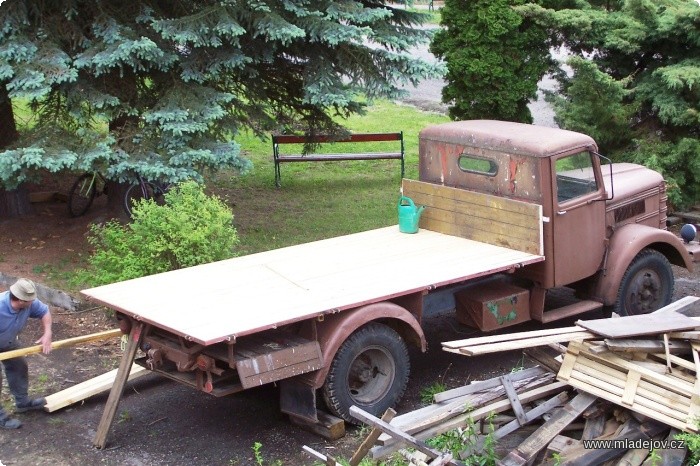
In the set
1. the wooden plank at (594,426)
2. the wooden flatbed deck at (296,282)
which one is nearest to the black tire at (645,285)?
the wooden flatbed deck at (296,282)

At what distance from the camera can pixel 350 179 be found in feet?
51.7

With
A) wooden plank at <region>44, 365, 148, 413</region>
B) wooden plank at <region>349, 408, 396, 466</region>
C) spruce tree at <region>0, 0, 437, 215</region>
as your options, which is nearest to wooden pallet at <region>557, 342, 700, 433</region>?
wooden plank at <region>349, 408, 396, 466</region>

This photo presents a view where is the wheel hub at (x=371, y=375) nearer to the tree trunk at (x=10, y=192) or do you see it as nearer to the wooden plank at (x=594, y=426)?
the wooden plank at (x=594, y=426)

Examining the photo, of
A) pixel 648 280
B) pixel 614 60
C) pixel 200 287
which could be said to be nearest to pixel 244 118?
pixel 200 287

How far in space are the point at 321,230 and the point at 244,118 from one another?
199 cm

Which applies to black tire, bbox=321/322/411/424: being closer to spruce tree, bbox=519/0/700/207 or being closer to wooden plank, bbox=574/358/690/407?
wooden plank, bbox=574/358/690/407

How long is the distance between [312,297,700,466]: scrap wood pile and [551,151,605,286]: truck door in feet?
5.32

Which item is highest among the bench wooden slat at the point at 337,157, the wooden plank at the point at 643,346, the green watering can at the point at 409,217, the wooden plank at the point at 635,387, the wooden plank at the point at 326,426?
the green watering can at the point at 409,217

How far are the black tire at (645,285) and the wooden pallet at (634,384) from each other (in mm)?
2516

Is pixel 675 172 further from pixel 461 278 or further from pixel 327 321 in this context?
pixel 327 321

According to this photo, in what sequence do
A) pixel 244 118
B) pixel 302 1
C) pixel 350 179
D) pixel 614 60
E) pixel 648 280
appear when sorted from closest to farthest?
1. pixel 648 280
2. pixel 302 1
3. pixel 244 118
4. pixel 614 60
5. pixel 350 179

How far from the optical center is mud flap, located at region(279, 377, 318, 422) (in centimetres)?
728

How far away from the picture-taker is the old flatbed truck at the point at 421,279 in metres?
7.13

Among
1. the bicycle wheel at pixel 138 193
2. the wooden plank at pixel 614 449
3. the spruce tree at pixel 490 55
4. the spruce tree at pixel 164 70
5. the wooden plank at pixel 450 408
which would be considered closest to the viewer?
the wooden plank at pixel 614 449
